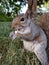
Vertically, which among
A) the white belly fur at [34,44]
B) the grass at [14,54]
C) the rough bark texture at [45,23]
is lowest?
the grass at [14,54]

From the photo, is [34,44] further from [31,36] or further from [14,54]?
[14,54]

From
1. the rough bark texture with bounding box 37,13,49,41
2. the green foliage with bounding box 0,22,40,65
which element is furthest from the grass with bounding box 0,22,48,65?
the rough bark texture with bounding box 37,13,49,41

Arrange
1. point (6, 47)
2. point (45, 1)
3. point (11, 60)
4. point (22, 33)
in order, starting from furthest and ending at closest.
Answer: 1. point (45, 1)
2. point (6, 47)
3. point (11, 60)
4. point (22, 33)

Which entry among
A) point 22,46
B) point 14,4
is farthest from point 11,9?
point 22,46

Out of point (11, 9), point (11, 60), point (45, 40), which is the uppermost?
point (45, 40)

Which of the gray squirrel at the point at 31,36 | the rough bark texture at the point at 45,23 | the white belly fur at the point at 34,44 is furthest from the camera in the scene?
the rough bark texture at the point at 45,23

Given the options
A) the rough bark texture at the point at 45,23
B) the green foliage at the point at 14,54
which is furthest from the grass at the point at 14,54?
the rough bark texture at the point at 45,23

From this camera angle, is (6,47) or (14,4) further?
(14,4)

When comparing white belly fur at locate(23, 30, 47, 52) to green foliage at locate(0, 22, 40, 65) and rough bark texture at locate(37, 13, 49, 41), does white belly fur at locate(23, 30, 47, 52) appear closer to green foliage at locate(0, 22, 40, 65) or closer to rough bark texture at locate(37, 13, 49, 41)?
green foliage at locate(0, 22, 40, 65)

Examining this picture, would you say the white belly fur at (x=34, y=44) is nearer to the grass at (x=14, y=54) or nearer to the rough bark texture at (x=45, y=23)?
the grass at (x=14, y=54)

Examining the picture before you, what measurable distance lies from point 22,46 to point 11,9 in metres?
4.35

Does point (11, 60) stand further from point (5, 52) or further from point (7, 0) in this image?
point (7, 0)

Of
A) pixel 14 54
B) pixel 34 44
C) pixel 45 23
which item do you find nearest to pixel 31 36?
pixel 34 44

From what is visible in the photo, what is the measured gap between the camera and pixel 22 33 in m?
3.05
